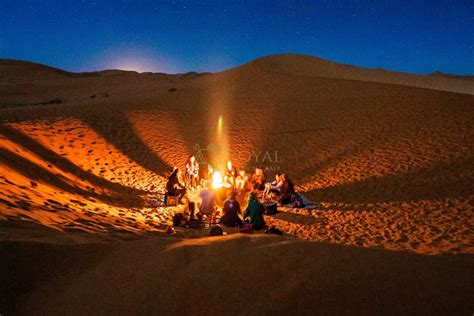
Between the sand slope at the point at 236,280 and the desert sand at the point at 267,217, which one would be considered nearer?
the sand slope at the point at 236,280

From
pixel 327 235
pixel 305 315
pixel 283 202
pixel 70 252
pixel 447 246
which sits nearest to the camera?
pixel 305 315

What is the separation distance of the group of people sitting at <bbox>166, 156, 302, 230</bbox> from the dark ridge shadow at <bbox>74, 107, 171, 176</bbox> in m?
2.81

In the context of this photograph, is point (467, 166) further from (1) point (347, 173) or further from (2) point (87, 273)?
(2) point (87, 273)

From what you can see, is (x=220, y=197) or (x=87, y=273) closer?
(x=87, y=273)

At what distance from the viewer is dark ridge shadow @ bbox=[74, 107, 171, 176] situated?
47.9 feet

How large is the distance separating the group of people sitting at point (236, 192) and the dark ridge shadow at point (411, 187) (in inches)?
52.4

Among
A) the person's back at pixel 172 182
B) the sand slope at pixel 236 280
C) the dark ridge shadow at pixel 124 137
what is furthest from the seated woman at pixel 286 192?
the sand slope at pixel 236 280

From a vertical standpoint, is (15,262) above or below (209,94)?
below

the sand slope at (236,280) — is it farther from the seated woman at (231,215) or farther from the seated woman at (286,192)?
the seated woman at (286,192)

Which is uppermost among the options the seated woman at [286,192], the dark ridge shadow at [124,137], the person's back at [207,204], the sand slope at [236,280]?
the dark ridge shadow at [124,137]

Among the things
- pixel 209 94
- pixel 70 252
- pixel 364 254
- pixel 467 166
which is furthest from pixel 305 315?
pixel 209 94

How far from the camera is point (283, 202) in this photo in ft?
33.9

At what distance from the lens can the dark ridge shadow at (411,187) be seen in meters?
10.4

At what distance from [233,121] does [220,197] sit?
10475 mm
